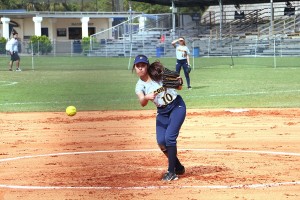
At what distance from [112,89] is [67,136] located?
38.3 ft

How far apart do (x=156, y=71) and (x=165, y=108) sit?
575 millimetres

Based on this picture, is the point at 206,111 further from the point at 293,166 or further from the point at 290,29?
the point at 290,29

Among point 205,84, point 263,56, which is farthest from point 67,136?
point 263,56

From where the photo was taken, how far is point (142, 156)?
12.1 metres

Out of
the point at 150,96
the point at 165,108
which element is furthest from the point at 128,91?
the point at 150,96

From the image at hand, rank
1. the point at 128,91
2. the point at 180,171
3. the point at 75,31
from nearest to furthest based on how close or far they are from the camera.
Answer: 1. the point at 180,171
2. the point at 128,91
3. the point at 75,31

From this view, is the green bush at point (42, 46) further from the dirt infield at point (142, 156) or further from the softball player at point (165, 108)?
the softball player at point (165, 108)

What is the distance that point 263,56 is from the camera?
5041 cm

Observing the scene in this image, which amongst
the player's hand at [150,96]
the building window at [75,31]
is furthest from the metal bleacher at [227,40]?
the player's hand at [150,96]

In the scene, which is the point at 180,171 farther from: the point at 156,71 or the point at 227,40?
the point at 227,40

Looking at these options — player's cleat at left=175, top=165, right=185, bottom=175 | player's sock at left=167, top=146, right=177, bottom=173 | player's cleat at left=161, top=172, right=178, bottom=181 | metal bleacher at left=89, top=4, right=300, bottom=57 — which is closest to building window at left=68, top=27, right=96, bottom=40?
metal bleacher at left=89, top=4, right=300, bottom=57

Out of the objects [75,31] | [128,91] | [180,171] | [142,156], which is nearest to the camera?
[180,171]

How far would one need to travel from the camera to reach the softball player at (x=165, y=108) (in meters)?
9.43

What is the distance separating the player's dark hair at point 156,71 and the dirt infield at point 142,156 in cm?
132
